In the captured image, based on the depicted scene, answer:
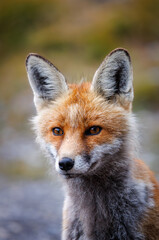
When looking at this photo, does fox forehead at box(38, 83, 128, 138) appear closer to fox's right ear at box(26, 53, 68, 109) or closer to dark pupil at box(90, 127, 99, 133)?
dark pupil at box(90, 127, 99, 133)

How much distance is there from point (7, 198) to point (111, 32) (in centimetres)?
1488

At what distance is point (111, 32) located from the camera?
2156 centimetres

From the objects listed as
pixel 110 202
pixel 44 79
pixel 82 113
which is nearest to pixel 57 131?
pixel 82 113

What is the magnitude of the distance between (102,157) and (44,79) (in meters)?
Answer: 1.62

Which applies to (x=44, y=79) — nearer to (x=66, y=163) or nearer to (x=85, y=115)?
(x=85, y=115)

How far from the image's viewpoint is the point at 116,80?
479 centimetres

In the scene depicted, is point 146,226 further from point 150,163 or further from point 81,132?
point 150,163

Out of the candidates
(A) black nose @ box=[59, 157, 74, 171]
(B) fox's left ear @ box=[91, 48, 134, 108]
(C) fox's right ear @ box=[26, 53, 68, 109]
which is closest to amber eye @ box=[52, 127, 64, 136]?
(A) black nose @ box=[59, 157, 74, 171]

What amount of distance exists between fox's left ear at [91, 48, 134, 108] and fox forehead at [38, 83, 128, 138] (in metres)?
0.12

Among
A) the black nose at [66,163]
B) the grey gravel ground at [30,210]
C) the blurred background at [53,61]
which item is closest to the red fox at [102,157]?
the black nose at [66,163]

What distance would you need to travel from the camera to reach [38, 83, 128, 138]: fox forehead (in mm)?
4379

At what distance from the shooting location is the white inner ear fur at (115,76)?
4609mm

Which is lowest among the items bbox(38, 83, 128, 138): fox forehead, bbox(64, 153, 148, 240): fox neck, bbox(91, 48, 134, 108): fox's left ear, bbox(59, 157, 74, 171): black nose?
bbox(64, 153, 148, 240): fox neck

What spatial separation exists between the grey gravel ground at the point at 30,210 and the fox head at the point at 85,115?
4.02 feet
